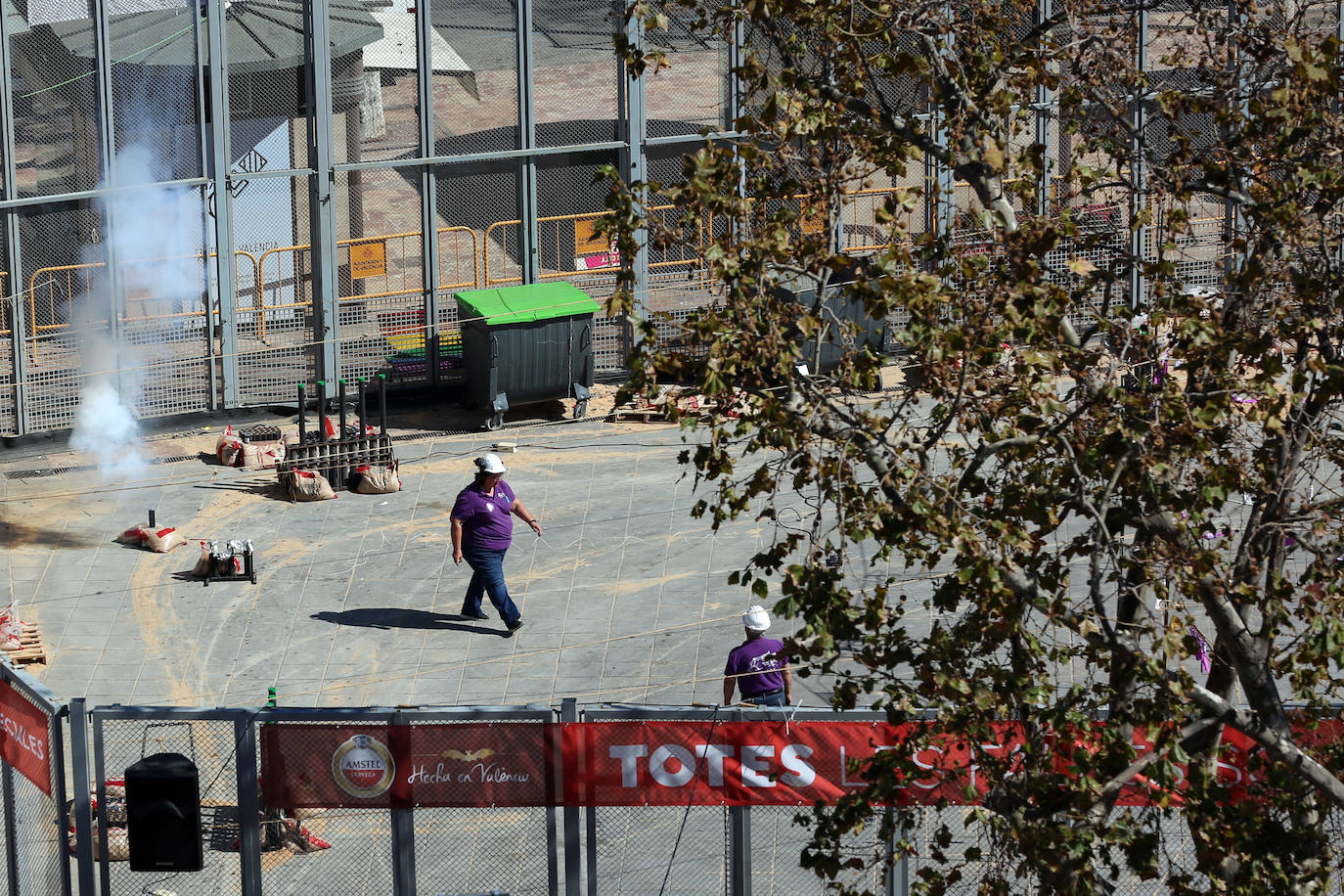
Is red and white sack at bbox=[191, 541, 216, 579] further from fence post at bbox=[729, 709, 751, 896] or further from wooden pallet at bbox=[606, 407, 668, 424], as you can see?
fence post at bbox=[729, 709, 751, 896]

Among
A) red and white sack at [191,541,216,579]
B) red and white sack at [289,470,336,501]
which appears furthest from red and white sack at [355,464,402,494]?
red and white sack at [191,541,216,579]

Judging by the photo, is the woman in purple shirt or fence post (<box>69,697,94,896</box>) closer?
fence post (<box>69,697,94,896</box>)

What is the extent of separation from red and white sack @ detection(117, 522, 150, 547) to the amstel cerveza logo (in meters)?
7.74

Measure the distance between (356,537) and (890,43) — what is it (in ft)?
34.5

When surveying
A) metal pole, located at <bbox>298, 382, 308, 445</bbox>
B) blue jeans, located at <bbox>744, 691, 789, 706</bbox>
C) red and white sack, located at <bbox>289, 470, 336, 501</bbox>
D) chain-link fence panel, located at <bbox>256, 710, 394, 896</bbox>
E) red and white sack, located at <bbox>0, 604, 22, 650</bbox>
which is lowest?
chain-link fence panel, located at <bbox>256, 710, 394, 896</bbox>

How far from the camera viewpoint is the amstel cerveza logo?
1034cm

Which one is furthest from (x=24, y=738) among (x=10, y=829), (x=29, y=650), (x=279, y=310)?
(x=279, y=310)

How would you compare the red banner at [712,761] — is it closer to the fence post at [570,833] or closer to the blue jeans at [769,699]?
the fence post at [570,833]

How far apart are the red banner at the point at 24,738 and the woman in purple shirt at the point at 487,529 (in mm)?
4942

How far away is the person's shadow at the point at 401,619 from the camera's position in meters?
16.0

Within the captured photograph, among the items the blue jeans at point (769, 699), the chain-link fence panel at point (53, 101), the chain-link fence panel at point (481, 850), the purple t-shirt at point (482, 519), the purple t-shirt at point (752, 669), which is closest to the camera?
the chain-link fence panel at point (481, 850)

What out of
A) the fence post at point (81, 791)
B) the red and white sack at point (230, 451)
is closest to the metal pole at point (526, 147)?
the red and white sack at point (230, 451)

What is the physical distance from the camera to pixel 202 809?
425 inches

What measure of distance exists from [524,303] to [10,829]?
36.3 ft
